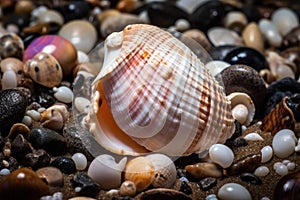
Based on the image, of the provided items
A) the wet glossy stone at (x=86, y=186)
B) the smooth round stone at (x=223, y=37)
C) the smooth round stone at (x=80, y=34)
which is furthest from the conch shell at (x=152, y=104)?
the smooth round stone at (x=223, y=37)

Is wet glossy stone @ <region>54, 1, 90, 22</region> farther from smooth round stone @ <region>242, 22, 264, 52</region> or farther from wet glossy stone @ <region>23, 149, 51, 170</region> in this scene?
wet glossy stone @ <region>23, 149, 51, 170</region>

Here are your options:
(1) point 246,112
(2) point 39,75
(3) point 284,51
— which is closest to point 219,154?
(1) point 246,112

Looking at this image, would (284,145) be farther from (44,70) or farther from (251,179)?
(44,70)

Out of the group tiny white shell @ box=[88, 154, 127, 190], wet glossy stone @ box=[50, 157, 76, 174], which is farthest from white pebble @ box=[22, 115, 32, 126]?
tiny white shell @ box=[88, 154, 127, 190]

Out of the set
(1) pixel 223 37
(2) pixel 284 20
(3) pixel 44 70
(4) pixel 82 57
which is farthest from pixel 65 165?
(2) pixel 284 20

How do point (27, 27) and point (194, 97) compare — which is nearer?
point (194, 97)

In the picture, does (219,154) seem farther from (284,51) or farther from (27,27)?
(27,27)
